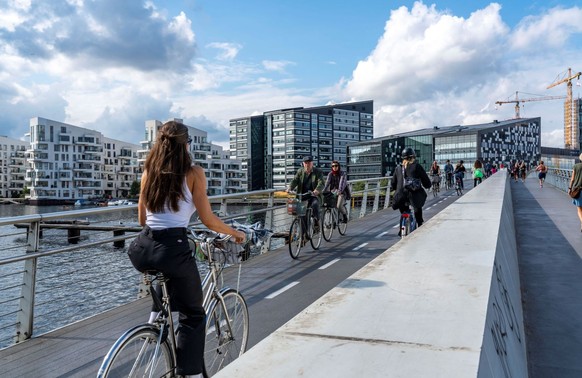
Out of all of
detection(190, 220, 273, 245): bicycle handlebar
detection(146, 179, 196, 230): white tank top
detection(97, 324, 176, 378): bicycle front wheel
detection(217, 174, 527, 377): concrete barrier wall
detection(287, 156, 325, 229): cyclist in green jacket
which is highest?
detection(287, 156, 325, 229): cyclist in green jacket

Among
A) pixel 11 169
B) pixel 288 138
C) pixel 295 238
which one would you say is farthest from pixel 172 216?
pixel 11 169

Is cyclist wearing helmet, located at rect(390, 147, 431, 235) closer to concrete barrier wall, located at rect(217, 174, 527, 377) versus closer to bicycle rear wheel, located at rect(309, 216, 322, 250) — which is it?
bicycle rear wheel, located at rect(309, 216, 322, 250)

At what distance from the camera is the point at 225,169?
395ft

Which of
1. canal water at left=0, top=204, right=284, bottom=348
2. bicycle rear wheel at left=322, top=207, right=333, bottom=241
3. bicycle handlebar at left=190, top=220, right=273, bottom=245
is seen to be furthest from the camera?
bicycle rear wheel at left=322, top=207, right=333, bottom=241

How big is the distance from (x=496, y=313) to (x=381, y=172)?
397ft

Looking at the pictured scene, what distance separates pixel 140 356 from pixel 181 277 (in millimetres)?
457

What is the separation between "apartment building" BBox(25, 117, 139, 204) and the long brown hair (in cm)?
10622

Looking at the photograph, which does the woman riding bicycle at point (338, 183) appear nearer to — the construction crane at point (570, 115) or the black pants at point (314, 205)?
the black pants at point (314, 205)

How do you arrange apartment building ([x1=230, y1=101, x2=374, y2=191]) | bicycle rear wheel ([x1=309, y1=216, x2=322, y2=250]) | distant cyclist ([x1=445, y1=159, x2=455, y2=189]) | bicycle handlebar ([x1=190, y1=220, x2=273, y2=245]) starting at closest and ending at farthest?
bicycle handlebar ([x1=190, y1=220, x2=273, y2=245]) → bicycle rear wheel ([x1=309, y1=216, x2=322, y2=250]) → distant cyclist ([x1=445, y1=159, x2=455, y2=189]) → apartment building ([x1=230, y1=101, x2=374, y2=191])

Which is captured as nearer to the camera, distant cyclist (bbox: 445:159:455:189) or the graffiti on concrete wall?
the graffiti on concrete wall

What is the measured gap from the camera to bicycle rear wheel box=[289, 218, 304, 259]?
341 inches

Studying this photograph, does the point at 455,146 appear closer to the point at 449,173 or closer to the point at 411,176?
the point at 449,173

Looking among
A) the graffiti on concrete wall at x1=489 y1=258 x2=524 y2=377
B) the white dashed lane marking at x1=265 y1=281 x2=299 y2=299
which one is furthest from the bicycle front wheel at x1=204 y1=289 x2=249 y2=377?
the white dashed lane marking at x1=265 y1=281 x2=299 y2=299

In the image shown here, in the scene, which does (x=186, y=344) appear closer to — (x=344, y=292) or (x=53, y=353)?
(x=344, y=292)
